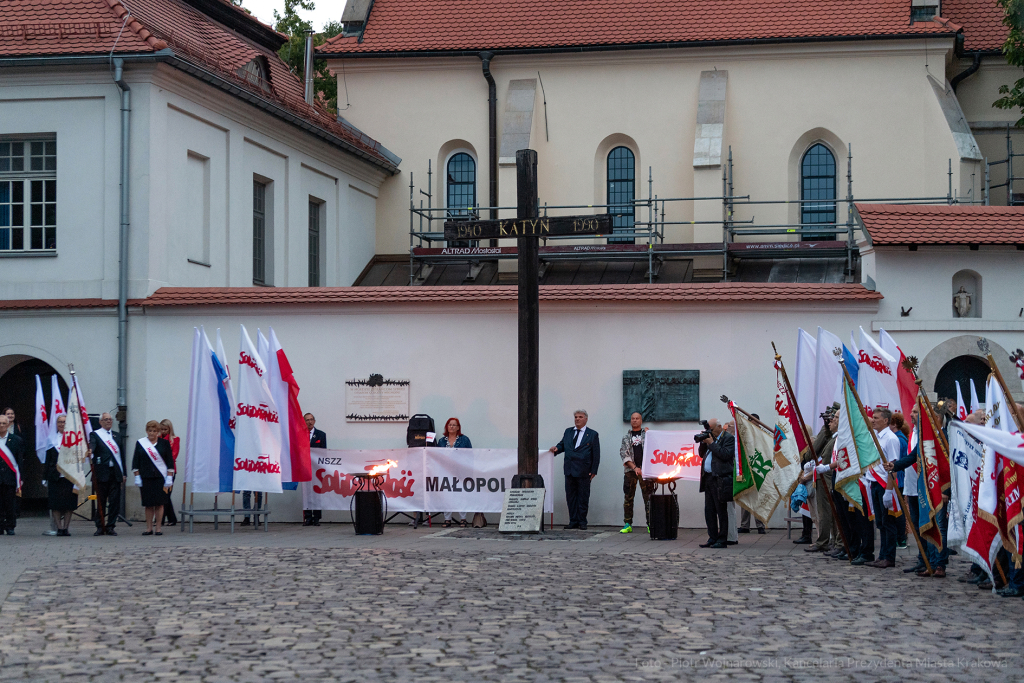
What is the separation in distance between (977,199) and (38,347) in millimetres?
20661

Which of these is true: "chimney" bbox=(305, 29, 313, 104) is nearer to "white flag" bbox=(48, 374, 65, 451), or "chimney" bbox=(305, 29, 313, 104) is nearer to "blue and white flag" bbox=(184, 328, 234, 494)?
"blue and white flag" bbox=(184, 328, 234, 494)

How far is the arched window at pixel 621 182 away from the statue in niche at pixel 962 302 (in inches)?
468

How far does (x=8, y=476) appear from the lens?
18125mm

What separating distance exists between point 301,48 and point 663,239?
1637 centimetres

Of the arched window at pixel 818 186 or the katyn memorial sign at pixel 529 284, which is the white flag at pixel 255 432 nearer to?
the katyn memorial sign at pixel 529 284

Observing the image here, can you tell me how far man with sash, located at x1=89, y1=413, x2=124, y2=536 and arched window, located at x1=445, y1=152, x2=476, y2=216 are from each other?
14.7 meters

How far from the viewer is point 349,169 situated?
28953 millimetres

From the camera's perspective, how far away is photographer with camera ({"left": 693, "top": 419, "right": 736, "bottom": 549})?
16312mm

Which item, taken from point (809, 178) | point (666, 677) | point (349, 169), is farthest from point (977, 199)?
point (666, 677)

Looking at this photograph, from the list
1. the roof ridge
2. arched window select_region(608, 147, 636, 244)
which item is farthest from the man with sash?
arched window select_region(608, 147, 636, 244)

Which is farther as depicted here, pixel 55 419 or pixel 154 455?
pixel 55 419

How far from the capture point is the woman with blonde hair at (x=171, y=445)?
18.7 meters

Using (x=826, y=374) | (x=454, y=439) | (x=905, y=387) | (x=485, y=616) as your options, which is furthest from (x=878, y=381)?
(x=485, y=616)

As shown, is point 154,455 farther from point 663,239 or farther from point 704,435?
point 663,239
